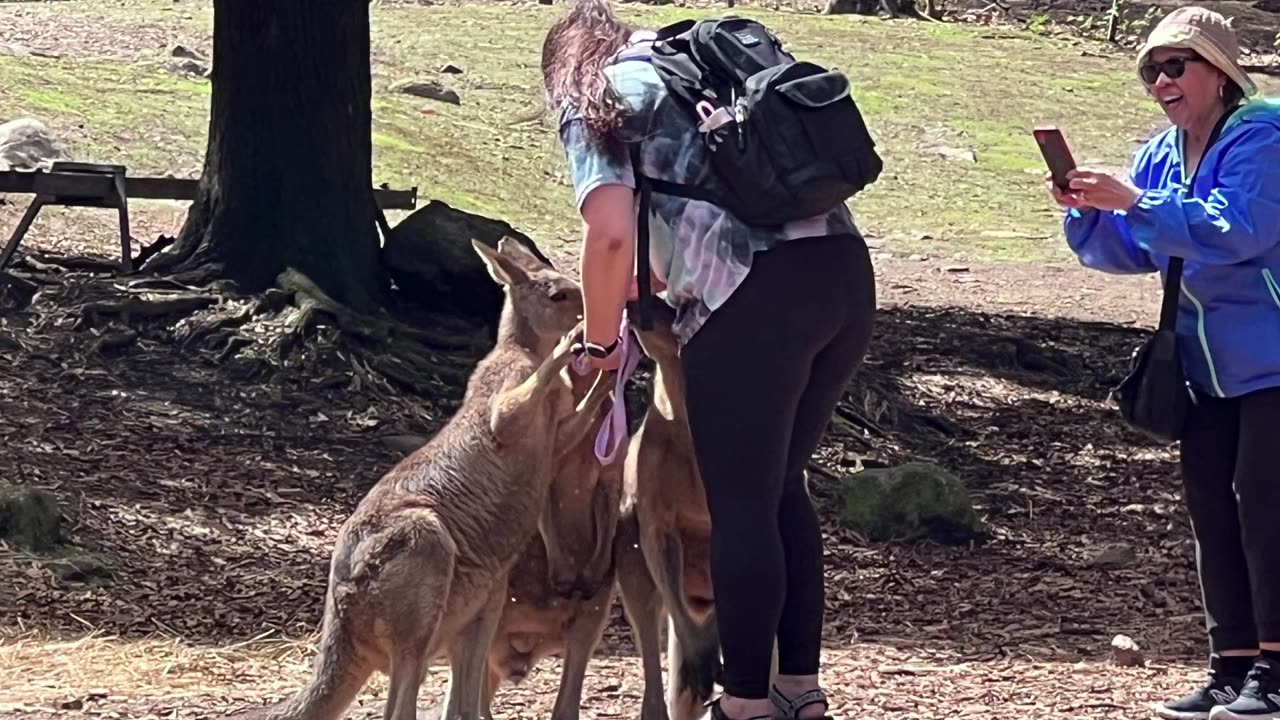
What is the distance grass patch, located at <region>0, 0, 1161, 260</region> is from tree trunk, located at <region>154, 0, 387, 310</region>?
3536 millimetres

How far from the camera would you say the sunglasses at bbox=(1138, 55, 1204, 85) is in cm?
533

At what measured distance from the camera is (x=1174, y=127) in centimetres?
557

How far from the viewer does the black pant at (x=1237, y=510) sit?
5344 millimetres

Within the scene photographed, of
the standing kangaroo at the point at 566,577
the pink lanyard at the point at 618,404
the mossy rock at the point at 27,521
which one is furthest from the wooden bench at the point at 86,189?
the pink lanyard at the point at 618,404

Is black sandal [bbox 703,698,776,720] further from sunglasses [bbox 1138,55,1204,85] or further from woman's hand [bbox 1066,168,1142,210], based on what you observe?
sunglasses [bbox 1138,55,1204,85]

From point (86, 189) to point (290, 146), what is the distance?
1.44m

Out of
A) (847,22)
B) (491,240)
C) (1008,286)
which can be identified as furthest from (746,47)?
(847,22)

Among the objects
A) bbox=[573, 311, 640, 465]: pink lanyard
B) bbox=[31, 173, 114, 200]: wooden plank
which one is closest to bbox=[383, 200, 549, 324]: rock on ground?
bbox=[31, 173, 114, 200]: wooden plank

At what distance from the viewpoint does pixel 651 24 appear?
22.3 meters

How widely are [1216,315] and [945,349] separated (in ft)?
23.1

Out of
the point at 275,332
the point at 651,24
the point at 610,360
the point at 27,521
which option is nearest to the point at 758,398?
the point at 610,360

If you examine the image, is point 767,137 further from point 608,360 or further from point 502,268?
point 502,268

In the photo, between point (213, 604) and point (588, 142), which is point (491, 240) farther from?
point (588, 142)

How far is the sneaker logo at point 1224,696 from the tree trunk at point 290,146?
20.3 feet
